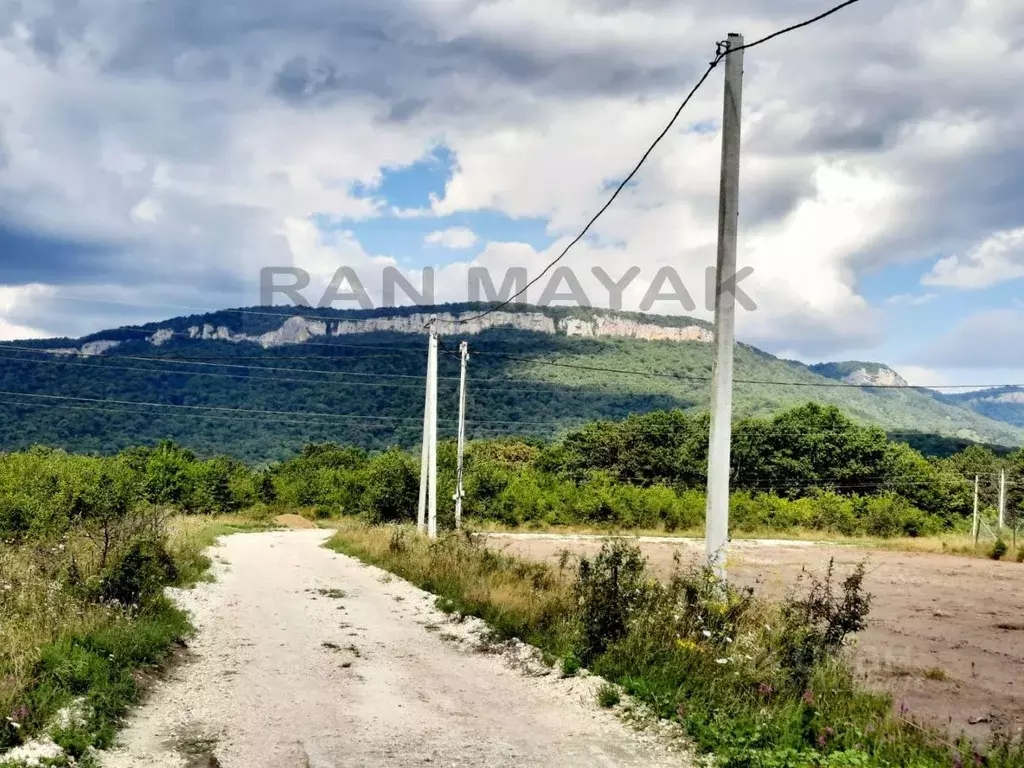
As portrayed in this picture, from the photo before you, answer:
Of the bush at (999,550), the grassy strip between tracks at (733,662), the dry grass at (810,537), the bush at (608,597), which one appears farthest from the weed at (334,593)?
the bush at (999,550)

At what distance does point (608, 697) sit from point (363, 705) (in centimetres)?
233

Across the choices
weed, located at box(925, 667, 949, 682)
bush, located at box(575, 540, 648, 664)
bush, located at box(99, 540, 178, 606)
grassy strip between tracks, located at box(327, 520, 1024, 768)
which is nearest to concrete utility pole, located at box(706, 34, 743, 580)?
grassy strip between tracks, located at box(327, 520, 1024, 768)

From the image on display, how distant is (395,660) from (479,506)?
41.1 meters

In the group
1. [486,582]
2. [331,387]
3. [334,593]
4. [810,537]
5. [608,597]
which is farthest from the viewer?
[331,387]

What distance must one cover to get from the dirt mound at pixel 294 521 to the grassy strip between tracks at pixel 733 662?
4322 centimetres

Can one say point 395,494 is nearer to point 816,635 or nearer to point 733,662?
point 733,662

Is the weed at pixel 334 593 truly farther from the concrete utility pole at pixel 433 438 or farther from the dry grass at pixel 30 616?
the concrete utility pole at pixel 433 438

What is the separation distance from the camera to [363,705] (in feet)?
25.5

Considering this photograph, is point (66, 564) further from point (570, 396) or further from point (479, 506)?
point (570, 396)

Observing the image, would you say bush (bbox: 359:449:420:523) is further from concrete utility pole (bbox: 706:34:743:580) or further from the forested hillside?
the forested hillside

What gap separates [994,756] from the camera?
5703 mm

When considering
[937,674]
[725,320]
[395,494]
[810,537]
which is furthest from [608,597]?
[810,537]

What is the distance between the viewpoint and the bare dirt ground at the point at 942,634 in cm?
875

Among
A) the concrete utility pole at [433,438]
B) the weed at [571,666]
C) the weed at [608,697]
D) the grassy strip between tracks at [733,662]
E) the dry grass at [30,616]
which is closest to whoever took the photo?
the grassy strip between tracks at [733,662]
